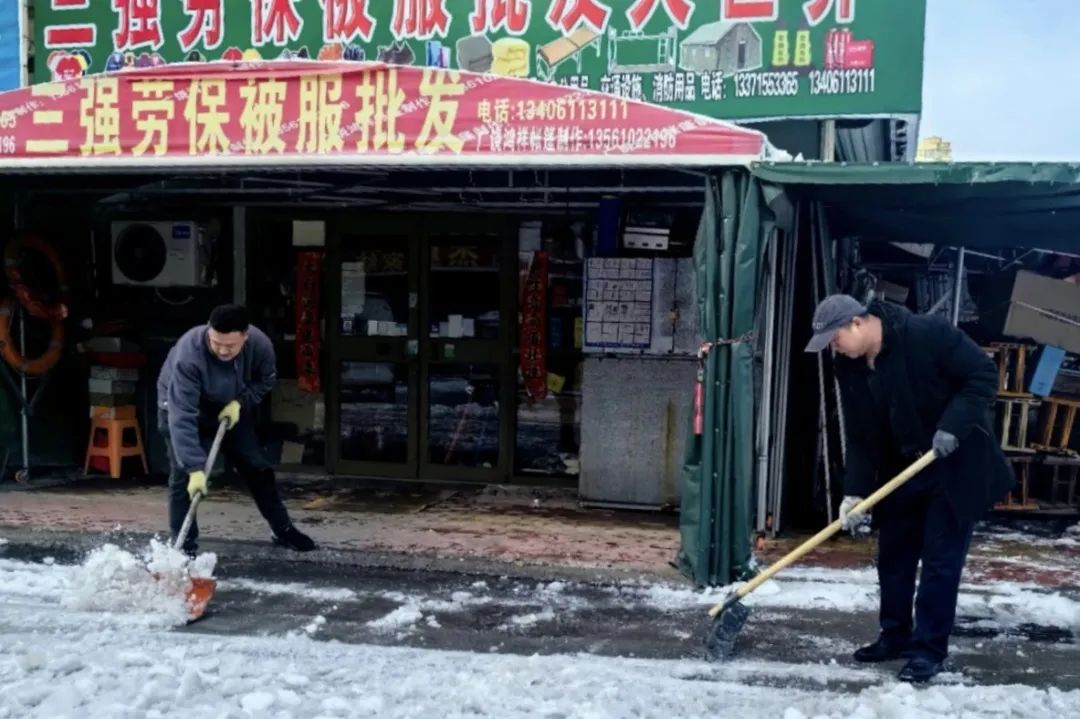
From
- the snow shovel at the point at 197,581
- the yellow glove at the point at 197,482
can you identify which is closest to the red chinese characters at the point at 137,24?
the snow shovel at the point at 197,581

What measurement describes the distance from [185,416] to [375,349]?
139 inches

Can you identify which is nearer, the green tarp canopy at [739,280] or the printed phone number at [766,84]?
the green tarp canopy at [739,280]

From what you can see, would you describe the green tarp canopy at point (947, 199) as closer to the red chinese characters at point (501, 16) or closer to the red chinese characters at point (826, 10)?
the red chinese characters at point (826, 10)

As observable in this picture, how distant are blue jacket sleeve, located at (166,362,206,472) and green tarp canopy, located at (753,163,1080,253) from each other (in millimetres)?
3737

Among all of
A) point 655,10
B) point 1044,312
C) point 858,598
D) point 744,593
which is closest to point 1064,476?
point 1044,312

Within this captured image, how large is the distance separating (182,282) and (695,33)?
5.25m

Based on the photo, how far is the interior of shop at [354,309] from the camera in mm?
9078

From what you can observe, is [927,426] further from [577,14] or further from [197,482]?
[577,14]

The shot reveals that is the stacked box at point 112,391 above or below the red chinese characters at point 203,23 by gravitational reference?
below

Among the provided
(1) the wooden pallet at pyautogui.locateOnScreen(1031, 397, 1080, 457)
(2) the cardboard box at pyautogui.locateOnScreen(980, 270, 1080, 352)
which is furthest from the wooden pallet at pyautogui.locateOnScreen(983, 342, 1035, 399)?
(1) the wooden pallet at pyautogui.locateOnScreen(1031, 397, 1080, 457)

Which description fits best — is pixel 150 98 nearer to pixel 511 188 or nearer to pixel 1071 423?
pixel 511 188

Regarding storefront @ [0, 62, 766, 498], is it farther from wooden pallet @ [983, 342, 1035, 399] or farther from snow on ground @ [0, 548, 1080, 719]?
snow on ground @ [0, 548, 1080, 719]

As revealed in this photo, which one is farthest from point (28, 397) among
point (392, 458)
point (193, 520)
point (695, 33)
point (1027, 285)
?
point (1027, 285)

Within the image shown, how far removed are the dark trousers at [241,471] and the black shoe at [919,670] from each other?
4258 mm
